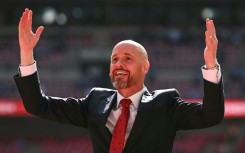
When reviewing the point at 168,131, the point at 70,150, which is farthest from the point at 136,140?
the point at 70,150

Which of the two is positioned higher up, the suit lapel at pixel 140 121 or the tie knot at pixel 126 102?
the tie knot at pixel 126 102

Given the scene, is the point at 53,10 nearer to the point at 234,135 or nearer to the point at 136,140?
the point at 234,135

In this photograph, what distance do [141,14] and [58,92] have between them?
6762mm

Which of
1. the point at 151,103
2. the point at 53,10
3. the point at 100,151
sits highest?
the point at 151,103

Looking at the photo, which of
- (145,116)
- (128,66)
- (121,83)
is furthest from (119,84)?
(145,116)

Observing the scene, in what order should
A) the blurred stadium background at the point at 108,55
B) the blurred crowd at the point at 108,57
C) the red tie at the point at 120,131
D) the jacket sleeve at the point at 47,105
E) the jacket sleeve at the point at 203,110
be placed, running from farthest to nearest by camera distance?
the blurred crowd at the point at 108,57, the blurred stadium background at the point at 108,55, the jacket sleeve at the point at 47,105, the red tie at the point at 120,131, the jacket sleeve at the point at 203,110

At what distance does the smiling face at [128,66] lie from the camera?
11.0 ft

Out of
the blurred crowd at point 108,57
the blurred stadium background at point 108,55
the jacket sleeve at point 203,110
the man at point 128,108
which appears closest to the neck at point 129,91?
the man at point 128,108

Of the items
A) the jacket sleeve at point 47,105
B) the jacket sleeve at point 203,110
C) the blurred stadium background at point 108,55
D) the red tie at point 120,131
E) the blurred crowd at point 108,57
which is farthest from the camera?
the blurred crowd at point 108,57

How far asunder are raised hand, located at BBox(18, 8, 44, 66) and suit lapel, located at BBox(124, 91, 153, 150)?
2.25ft

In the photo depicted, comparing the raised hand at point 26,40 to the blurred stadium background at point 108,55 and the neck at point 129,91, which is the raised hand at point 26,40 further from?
the blurred stadium background at point 108,55

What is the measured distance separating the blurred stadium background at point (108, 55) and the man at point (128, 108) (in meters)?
13.9

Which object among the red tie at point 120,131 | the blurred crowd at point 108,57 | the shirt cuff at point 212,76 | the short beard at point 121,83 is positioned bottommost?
the blurred crowd at point 108,57

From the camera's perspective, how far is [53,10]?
2530 cm
